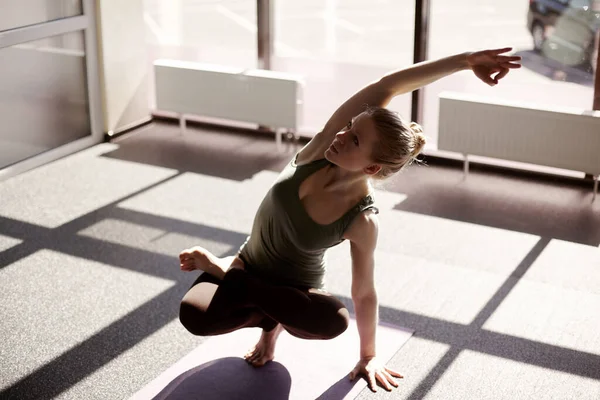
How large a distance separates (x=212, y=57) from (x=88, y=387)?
3.51m

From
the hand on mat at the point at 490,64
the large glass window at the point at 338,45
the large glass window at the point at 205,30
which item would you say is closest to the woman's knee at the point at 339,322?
the hand on mat at the point at 490,64

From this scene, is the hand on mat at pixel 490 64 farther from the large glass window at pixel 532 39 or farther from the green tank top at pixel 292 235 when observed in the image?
the large glass window at pixel 532 39

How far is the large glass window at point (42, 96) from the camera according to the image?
5.39m

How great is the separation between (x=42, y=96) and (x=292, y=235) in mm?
3238

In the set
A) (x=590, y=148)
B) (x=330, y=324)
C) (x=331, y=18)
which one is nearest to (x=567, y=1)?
(x=590, y=148)

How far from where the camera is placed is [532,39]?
527cm

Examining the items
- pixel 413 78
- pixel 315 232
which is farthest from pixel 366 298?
pixel 413 78

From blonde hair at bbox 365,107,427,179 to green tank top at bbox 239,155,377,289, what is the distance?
24 cm

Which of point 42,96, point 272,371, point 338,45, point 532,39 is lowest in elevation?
point 272,371

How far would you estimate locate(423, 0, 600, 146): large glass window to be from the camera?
514 centimetres

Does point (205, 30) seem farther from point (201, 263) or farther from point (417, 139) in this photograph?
point (417, 139)

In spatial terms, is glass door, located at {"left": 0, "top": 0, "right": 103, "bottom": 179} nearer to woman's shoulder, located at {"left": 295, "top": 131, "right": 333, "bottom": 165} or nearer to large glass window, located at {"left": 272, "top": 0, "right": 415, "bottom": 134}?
large glass window, located at {"left": 272, "top": 0, "right": 415, "bottom": 134}

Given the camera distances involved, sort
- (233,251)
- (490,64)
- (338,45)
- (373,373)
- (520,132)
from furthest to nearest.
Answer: (338,45) < (520,132) < (233,251) < (373,373) < (490,64)

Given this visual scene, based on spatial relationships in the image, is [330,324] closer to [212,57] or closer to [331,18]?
[331,18]
